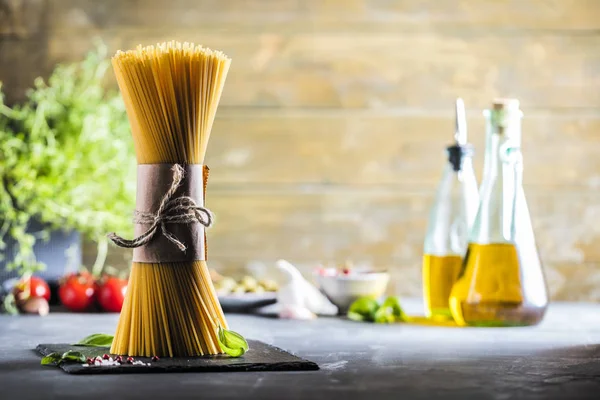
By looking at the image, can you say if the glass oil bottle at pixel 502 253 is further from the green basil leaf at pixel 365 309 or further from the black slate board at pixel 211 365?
the black slate board at pixel 211 365

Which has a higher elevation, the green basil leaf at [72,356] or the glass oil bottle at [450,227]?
the glass oil bottle at [450,227]

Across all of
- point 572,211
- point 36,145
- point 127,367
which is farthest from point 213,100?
point 572,211

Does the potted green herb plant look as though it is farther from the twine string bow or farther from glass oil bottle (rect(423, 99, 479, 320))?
the twine string bow

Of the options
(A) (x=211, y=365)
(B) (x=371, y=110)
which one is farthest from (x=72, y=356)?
(B) (x=371, y=110)

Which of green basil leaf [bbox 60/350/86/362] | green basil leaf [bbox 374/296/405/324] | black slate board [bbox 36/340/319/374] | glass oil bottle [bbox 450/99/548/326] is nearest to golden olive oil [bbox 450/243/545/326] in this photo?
glass oil bottle [bbox 450/99/548/326]

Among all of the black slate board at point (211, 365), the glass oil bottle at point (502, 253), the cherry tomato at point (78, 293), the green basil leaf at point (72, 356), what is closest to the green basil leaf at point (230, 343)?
the black slate board at point (211, 365)

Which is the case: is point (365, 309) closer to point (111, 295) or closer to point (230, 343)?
point (111, 295)

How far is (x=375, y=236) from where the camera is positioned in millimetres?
1779

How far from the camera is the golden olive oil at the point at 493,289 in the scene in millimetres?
1151

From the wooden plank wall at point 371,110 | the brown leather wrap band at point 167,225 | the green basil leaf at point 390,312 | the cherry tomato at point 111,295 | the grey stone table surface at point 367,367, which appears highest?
the wooden plank wall at point 371,110

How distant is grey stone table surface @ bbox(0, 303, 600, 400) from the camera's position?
69 cm

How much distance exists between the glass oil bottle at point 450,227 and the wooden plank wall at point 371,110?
48 centimetres

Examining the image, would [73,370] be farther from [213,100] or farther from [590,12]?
[590,12]

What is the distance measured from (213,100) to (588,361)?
445 mm
